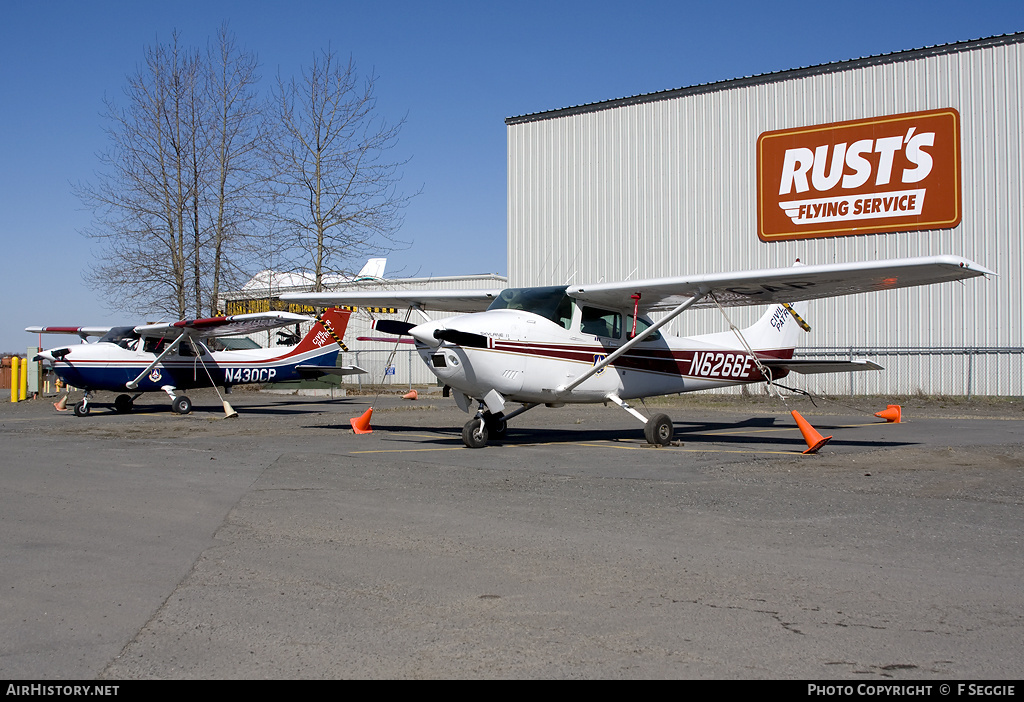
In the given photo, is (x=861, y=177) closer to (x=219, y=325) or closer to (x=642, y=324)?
(x=642, y=324)

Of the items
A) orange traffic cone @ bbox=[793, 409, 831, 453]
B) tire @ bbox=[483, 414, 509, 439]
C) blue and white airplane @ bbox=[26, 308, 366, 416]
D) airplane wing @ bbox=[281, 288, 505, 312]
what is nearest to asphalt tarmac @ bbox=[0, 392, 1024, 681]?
orange traffic cone @ bbox=[793, 409, 831, 453]

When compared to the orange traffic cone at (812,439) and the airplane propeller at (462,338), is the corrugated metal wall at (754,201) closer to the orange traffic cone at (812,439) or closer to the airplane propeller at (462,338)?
the airplane propeller at (462,338)

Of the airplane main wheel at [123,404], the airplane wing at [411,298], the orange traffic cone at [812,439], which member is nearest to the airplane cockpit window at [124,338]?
the airplane main wheel at [123,404]

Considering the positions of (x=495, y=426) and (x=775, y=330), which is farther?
(x=775, y=330)

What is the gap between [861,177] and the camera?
84.6 feet

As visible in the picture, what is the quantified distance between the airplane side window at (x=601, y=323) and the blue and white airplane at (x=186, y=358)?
837 cm

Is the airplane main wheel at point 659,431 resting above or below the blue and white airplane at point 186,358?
below

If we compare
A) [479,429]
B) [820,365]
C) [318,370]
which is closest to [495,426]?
[479,429]

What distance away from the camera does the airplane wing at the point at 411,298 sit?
1518 cm

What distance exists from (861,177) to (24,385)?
3015 cm

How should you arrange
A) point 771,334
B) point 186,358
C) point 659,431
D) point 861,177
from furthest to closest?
point 861,177
point 186,358
point 771,334
point 659,431

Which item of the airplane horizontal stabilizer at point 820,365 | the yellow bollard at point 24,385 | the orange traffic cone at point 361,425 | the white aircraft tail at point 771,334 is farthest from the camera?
the yellow bollard at point 24,385

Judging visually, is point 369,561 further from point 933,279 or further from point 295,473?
point 933,279
